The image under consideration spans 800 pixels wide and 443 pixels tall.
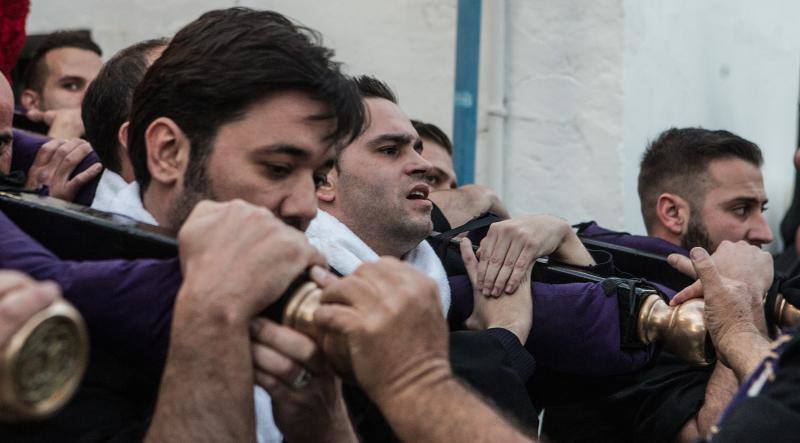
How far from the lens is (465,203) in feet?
11.9

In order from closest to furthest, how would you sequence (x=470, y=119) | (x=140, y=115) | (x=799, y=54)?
(x=140, y=115) < (x=470, y=119) < (x=799, y=54)

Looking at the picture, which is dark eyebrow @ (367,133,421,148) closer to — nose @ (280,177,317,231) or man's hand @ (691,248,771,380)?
man's hand @ (691,248,771,380)

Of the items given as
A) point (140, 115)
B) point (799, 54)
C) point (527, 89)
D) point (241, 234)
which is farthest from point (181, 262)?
point (799, 54)

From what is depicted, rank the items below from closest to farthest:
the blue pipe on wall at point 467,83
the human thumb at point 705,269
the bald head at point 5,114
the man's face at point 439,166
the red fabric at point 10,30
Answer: the bald head at point 5,114, the human thumb at point 705,269, the red fabric at point 10,30, the man's face at point 439,166, the blue pipe on wall at point 467,83

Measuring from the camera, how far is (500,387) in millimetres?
2064

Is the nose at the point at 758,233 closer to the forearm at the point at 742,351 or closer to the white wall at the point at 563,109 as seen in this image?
the white wall at the point at 563,109

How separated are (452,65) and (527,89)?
37 cm

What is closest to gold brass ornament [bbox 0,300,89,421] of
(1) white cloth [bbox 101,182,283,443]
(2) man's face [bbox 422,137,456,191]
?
(1) white cloth [bbox 101,182,283,443]

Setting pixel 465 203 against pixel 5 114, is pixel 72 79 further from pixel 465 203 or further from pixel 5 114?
pixel 5 114

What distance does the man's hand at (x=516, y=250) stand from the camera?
8.88 ft

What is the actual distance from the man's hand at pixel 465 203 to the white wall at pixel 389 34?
3.23 ft

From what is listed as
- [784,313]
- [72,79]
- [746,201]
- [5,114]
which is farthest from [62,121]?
[746,201]

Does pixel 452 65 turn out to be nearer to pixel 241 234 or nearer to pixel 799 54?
pixel 799 54

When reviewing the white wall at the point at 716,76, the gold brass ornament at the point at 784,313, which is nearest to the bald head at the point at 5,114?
the gold brass ornament at the point at 784,313
